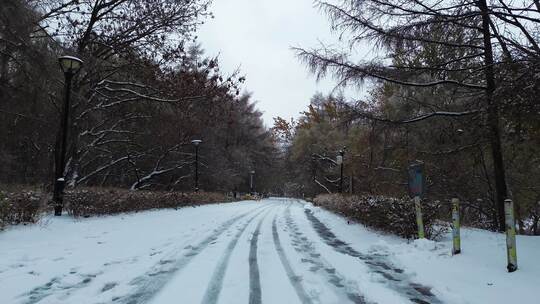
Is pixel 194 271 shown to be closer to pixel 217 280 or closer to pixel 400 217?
pixel 217 280

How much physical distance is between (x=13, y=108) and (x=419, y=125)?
13041 millimetres

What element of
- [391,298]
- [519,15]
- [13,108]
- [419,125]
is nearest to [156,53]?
[13,108]

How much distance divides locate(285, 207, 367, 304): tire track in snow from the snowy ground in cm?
2

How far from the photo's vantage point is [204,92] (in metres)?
20.7

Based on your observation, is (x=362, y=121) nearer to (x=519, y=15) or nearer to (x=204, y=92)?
(x=519, y=15)

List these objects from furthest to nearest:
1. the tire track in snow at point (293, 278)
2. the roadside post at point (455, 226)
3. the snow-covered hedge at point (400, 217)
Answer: the snow-covered hedge at point (400, 217)
the roadside post at point (455, 226)
the tire track in snow at point (293, 278)

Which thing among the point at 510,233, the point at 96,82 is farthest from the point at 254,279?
the point at 96,82

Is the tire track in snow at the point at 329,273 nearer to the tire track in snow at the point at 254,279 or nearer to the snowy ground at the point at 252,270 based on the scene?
the snowy ground at the point at 252,270

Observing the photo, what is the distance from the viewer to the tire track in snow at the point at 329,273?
5.24 metres

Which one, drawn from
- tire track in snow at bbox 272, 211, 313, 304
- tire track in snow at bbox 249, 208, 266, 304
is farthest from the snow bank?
tire track in snow at bbox 249, 208, 266, 304

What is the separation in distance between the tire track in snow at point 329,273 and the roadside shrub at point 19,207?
599cm

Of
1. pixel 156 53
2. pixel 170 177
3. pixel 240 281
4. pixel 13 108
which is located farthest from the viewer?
pixel 170 177

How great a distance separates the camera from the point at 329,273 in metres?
6.53

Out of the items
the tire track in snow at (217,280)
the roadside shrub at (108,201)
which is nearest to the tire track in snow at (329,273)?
the tire track in snow at (217,280)
